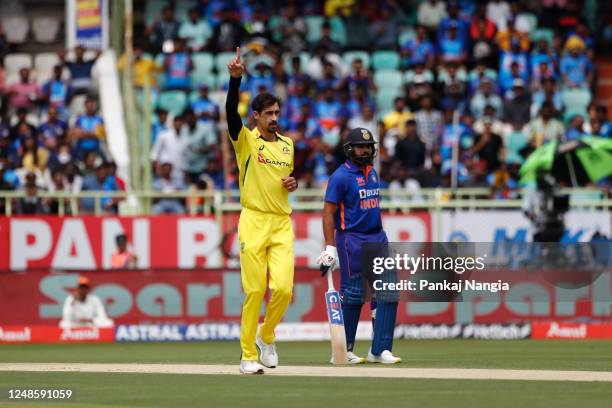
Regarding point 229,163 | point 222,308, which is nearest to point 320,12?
point 229,163

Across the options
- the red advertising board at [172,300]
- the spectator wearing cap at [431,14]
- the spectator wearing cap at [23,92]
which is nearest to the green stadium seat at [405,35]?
the spectator wearing cap at [431,14]

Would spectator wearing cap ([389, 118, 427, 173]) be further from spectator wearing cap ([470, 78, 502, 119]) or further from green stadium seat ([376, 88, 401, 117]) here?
green stadium seat ([376, 88, 401, 117])

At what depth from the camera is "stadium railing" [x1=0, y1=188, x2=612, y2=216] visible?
933 inches

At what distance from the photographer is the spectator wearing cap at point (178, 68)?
2870 centimetres

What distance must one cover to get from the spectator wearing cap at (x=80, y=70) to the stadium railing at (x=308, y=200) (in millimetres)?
4636

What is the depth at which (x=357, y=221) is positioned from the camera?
1434 cm

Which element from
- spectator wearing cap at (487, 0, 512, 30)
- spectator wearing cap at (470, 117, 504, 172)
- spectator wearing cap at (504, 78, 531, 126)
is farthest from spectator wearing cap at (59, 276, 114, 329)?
spectator wearing cap at (487, 0, 512, 30)

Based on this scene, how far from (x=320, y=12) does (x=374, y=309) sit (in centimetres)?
1670

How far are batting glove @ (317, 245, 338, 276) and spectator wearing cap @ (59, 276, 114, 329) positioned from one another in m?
8.72

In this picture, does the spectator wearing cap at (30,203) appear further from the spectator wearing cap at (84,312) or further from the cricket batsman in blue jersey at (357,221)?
the cricket batsman in blue jersey at (357,221)

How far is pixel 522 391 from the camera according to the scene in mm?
10914

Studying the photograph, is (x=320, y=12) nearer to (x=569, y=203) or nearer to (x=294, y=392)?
(x=569, y=203)

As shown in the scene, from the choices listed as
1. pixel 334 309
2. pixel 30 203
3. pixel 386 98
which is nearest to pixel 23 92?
pixel 30 203

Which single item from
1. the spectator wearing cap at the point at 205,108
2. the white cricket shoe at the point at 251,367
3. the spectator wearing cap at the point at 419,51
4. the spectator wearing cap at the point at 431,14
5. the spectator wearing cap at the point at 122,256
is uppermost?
the spectator wearing cap at the point at 431,14
